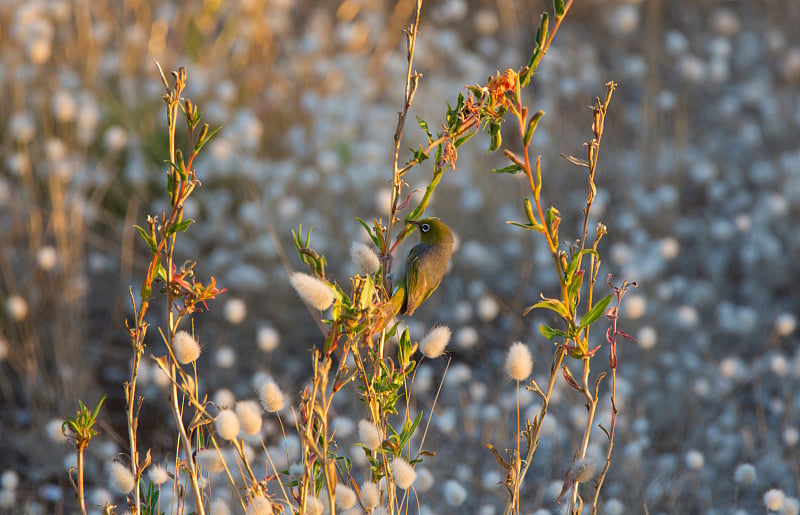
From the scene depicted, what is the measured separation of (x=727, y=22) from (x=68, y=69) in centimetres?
379

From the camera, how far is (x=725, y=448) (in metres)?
2.75

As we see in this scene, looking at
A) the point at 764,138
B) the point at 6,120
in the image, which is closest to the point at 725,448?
the point at 764,138

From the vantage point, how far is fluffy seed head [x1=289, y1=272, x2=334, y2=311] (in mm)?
1244

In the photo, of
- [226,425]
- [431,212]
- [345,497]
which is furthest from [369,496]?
[431,212]

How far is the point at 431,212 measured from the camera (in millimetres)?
3871

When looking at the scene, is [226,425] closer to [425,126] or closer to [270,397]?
[270,397]

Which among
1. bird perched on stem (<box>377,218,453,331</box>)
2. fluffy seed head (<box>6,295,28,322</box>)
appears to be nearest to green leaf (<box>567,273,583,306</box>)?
bird perched on stem (<box>377,218,453,331</box>)

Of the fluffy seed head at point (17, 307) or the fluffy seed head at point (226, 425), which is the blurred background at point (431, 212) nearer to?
the fluffy seed head at point (17, 307)

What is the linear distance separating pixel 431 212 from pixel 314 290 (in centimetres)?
265

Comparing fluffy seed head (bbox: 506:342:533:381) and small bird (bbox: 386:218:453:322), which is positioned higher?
small bird (bbox: 386:218:453:322)

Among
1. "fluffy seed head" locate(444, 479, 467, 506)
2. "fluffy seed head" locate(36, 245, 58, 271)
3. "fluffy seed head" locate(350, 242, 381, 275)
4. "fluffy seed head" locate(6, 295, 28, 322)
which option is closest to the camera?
"fluffy seed head" locate(350, 242, 381, 275)

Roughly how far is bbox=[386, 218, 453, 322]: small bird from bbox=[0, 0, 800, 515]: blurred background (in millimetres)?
655

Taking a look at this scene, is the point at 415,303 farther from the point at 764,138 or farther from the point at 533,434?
the point at 764,138

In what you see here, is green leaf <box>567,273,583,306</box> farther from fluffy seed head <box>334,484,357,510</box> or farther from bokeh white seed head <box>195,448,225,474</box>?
bokeh white seed head <box>195,448,225,474</box>
